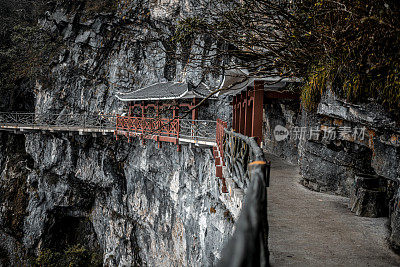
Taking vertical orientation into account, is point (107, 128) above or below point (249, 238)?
above

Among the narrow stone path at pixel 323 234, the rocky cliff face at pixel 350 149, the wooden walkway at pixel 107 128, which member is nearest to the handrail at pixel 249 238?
the narrow stone path at pixel 323 234

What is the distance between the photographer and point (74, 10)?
23.7 metres

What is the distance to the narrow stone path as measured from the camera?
9.00 feet

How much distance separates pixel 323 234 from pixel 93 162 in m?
21.1

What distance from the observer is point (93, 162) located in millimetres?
21344

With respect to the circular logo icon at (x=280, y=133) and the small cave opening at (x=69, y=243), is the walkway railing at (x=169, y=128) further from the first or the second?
the small cave opening at (x=69, y=243)

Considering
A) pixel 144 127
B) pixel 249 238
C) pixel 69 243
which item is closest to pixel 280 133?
pixel 144 127

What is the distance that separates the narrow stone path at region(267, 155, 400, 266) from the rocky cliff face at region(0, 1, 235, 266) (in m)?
12.6

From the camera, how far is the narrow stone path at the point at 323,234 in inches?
108

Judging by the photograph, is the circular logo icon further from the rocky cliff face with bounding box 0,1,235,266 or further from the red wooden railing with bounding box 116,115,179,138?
the rocky cliff face with bounding box 0,1,235,266

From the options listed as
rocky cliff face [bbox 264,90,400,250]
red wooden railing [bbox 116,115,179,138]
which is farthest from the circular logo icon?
rocky cliff face [bbox 264,90,400,250]

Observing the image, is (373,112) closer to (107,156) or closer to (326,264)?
(326,264)

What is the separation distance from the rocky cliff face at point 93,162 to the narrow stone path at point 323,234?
12.6 meters

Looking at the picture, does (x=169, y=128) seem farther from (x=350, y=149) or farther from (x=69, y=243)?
(x=69, y=243)
